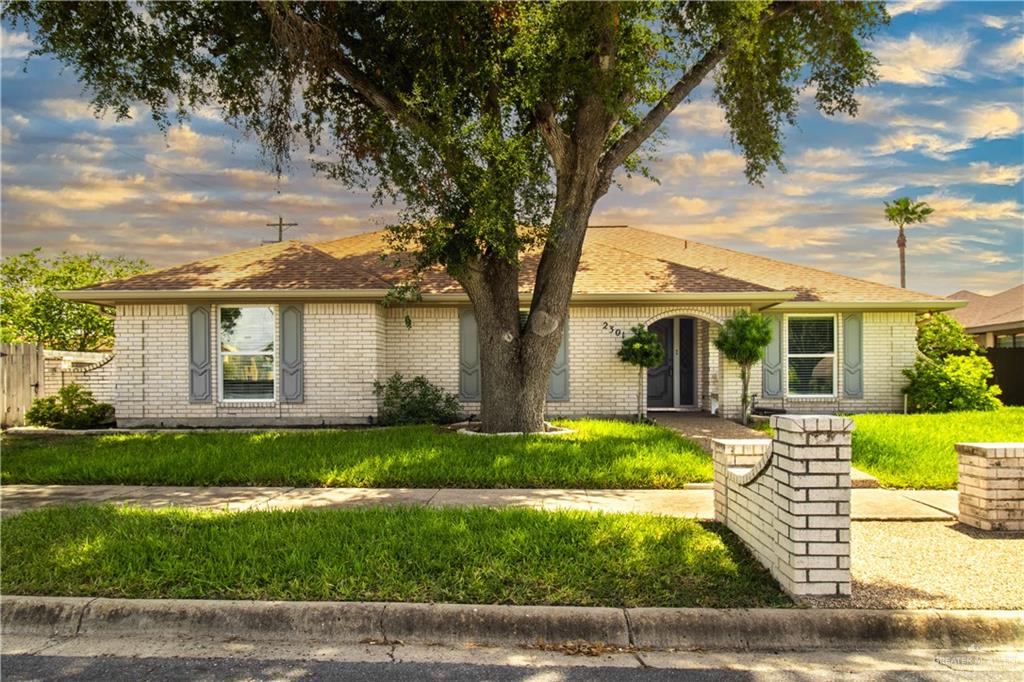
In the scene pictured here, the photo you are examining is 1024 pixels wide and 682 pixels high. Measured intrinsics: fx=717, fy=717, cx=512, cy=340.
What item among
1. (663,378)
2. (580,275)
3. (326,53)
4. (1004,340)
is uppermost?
(326,53)

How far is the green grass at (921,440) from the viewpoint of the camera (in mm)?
9156

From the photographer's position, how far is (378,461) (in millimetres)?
9586

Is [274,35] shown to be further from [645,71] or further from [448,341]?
[448,341]

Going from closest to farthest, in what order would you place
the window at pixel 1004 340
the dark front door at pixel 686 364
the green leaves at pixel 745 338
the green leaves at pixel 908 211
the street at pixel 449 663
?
the street at pixel 449 663, the green leaves at pixel 745 338, the dark front door at pixel 686 364, the window at pixel 1004 340, the green leaves at pixel 908 211

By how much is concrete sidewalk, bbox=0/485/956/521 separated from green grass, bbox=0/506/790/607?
0.81 m

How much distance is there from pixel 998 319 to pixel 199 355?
25452 mm

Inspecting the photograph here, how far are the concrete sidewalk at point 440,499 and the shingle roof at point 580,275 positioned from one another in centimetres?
606

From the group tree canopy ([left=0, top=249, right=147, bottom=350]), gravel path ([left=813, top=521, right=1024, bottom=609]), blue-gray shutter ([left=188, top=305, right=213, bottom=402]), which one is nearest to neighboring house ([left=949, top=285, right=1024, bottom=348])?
gravel path ([left=813, top=521, right=1024, bottom=609])

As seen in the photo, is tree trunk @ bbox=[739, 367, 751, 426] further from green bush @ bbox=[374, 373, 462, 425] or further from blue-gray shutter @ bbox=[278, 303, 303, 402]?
blue-gray shutter @ bbox=[278, 303, 303, 402]

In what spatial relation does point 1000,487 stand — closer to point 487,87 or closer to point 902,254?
point 487,87

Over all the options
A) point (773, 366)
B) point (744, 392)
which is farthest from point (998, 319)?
point (744, 392)

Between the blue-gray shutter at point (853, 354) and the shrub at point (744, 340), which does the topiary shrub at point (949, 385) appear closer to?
the blue-gray shutter at point (853, 354)

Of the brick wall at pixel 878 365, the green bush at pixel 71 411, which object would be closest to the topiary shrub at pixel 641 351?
the brick wall at pixel 878 365

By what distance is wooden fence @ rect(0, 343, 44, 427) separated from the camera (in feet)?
50.3
